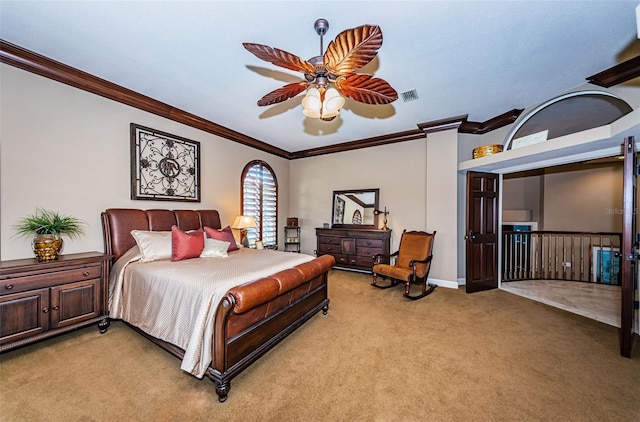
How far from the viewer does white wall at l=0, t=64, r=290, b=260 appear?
8.00 ft

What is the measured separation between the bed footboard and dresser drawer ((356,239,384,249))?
7.63ft

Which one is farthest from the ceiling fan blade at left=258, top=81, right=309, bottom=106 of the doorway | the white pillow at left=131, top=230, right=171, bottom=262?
the doorway

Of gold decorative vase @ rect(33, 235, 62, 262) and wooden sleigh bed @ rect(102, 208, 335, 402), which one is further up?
gold decorative vase @ rect(33, 235, 62, 262)

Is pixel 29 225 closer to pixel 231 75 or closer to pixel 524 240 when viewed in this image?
pixel 231 75

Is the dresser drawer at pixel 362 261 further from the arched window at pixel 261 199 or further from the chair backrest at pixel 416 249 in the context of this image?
the arched window at pixel 261 199

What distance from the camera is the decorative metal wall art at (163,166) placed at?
133 inches

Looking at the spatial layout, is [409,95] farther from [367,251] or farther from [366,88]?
[367,251]

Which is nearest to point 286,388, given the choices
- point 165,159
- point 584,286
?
point 165,159

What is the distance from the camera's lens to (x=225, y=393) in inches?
67.4

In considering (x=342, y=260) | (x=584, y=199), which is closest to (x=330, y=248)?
(x=342, y=260)

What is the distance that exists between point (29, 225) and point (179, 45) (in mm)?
2330

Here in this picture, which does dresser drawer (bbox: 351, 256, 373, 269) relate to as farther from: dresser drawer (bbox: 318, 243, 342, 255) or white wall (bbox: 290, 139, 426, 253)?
white wall (bbox: 290, 139, 426, 253)

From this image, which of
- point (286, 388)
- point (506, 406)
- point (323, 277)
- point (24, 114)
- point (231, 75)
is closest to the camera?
point (506, 406)

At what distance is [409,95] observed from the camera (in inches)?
129
